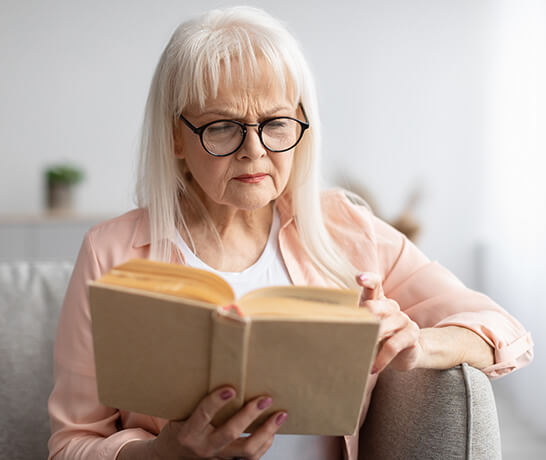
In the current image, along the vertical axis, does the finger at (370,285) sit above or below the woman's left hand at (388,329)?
above

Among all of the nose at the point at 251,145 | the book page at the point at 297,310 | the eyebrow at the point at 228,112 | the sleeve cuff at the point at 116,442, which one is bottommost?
the sleeve cuff at the point at 116,442

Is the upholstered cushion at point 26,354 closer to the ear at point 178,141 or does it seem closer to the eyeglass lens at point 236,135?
the ear at point 178,141

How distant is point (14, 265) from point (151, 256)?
0.52 m

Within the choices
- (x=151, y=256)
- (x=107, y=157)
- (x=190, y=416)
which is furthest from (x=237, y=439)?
(x=107, y=157)

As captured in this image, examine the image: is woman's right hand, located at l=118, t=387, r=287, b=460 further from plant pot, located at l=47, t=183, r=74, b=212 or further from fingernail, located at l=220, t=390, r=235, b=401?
plant pot, located at l=47, t=183, r=74, b=212

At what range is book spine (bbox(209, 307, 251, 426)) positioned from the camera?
0.69 meters

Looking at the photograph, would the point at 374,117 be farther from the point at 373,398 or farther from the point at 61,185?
the point at 373,398

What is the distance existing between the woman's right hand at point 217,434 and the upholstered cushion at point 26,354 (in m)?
0.56

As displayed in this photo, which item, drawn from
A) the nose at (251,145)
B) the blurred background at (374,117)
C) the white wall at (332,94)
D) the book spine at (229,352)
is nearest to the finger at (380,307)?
the book spine at (229,352)

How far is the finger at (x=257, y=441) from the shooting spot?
Result: 82 centimetres

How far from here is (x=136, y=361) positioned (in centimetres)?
79

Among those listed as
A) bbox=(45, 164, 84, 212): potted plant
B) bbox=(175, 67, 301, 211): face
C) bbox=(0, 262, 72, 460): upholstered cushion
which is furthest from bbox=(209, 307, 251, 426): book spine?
bbox=(45, 164, 84, 212): potted plant

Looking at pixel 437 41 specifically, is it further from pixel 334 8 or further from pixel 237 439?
pixel 237 439

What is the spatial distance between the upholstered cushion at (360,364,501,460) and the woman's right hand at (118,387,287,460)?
1.21ft
